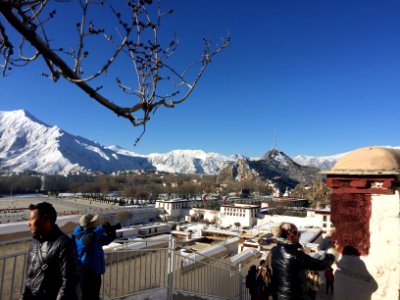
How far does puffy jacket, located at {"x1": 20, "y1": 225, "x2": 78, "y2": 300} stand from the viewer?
2.02m

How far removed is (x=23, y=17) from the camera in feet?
5.52

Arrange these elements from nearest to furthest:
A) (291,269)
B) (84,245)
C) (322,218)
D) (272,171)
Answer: (291,269) < (84,245) < (322,218) < (272,171)

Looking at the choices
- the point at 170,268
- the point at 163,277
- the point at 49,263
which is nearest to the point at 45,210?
the point at 49,263

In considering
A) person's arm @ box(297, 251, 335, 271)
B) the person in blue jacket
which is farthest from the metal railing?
person's arm @ box(297, 251, 335, 271)

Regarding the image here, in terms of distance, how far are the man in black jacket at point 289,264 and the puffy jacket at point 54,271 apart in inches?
66.4

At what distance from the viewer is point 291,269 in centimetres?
261

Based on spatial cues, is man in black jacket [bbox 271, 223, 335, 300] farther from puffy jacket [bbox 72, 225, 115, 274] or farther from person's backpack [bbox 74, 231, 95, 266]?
person's backpack [bbox 74, 231, 95, 266]

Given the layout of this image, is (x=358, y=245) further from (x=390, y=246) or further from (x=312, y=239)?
(x=312, y=239)

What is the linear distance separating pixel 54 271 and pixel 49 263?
7cm

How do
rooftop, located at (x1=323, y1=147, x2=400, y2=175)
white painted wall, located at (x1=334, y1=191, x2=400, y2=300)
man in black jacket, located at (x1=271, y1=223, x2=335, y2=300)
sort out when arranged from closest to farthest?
man in black jacket, located at (x1=271, y1=223, x2=335, y2=300) → white painted wall, located at (x1=334, y1=191, x2=400, y2=300) → rooftop, located at (x1=323, y1=147, x2=400, y2=175)

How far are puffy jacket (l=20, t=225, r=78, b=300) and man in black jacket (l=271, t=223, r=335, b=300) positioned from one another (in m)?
1.69

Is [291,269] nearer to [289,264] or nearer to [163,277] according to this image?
[289,264]

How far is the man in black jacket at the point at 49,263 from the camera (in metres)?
2.03

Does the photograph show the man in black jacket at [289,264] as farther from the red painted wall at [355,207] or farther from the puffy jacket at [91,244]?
the puffy jacket at [91,244]
